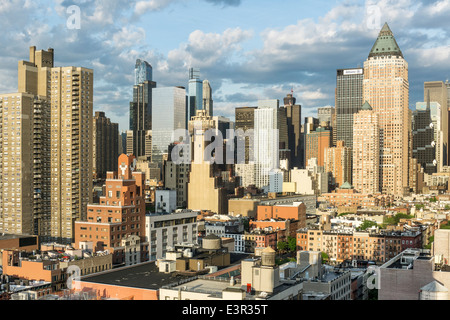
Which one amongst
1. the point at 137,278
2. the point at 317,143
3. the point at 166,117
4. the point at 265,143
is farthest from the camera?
the point at 317,143

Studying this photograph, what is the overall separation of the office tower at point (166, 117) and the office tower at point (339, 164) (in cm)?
3234

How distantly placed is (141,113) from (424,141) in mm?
69225

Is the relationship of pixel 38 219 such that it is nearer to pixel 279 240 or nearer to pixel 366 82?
pixel 279 240

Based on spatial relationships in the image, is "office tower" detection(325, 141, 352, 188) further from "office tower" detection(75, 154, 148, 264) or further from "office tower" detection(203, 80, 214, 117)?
"office tower" detection(75, 154, 148, 264)

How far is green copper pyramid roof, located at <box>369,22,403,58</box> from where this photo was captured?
96.7 m

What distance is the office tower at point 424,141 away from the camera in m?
127

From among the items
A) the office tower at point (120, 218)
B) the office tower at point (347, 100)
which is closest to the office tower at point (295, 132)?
the office tower at point (347, 100)

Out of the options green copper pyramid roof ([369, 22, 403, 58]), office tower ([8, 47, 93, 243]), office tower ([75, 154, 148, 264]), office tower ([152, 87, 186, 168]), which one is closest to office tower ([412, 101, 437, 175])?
green copper pyramid roof ([369, 22, 403, 58])

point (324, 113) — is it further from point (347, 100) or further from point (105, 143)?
point (105, 143)

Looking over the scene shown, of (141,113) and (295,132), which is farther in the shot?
(295,132)

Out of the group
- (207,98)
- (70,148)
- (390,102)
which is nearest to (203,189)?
(70,148)

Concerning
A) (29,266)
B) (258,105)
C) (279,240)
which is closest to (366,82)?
(258,105)

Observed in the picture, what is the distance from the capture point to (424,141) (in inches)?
5039
